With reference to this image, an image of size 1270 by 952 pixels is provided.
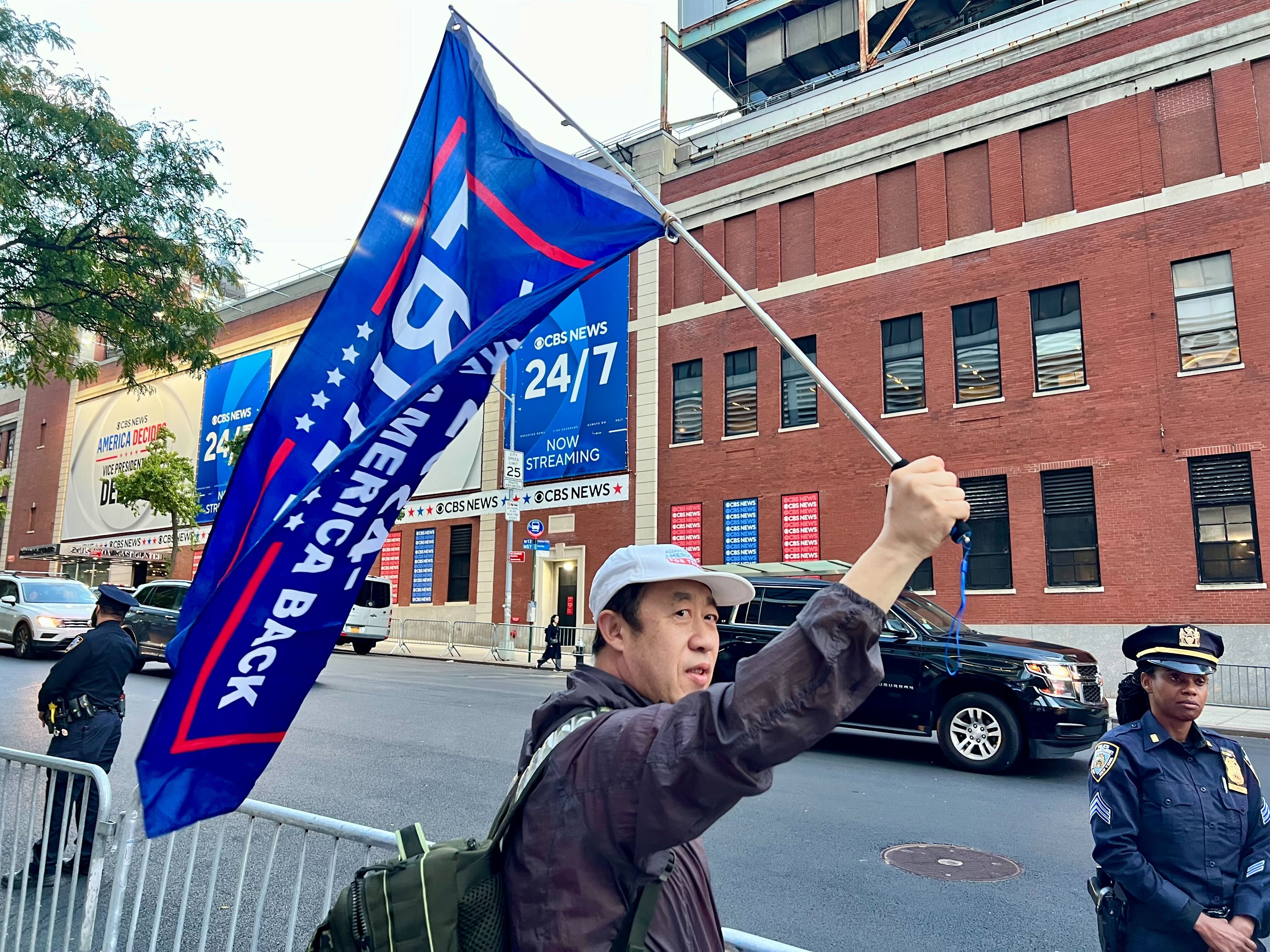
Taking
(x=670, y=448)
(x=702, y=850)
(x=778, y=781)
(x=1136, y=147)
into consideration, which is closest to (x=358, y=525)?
(x=702, y=850)

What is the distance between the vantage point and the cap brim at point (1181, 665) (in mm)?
3277

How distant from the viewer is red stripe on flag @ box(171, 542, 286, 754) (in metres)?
2.35

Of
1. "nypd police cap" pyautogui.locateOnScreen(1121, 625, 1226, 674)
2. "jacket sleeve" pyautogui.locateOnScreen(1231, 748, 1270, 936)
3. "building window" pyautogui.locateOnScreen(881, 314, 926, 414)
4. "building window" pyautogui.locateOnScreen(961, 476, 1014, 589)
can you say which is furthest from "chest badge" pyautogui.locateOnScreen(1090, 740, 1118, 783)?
"building window" pyautogui.locateOnScreen(881, 314, 926, 414)

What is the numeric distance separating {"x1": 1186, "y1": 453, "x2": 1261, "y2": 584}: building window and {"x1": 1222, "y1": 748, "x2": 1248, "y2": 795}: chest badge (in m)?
18.5

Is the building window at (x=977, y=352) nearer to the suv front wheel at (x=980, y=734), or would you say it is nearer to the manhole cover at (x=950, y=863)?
the suv front wheel at (x=980, y=734)

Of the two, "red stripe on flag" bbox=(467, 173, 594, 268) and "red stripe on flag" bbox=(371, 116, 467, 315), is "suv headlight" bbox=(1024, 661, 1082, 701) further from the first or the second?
"red stripe on flag" bbox=(371, 116, 467, 315)

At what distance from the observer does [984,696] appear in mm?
10344

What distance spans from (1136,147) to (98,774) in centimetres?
2340

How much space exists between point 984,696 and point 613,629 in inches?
374

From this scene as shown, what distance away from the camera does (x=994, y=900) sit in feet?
19.5

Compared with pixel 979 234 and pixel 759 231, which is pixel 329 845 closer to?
pixel 979 234

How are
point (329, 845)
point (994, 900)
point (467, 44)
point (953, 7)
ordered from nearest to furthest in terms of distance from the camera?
1. point (467, 44)
2. point (994, 900)
3. point (329, 845)
4. point (953, 7)

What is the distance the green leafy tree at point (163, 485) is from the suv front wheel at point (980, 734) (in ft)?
105

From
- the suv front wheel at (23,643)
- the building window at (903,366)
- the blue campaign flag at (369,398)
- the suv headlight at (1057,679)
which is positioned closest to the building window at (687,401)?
the building window at (903,366)
